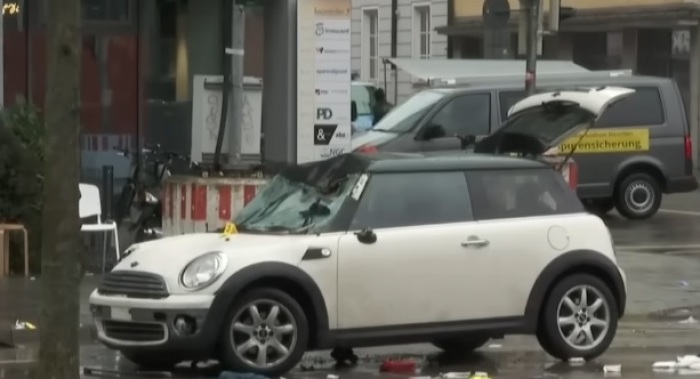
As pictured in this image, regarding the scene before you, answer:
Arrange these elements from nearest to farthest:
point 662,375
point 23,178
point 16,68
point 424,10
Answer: point 662,375 → point 23,178 → point 16,68 → point 424,10

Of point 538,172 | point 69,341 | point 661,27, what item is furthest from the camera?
point 661,27

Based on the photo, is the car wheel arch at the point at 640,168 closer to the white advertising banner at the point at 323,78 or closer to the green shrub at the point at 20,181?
the white advertising banner at the point at 323,78

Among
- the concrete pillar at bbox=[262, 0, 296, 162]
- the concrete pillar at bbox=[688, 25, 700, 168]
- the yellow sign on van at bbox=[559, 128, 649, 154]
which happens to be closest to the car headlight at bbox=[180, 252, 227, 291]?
the concrete pillar at bbox=[262, 0, 296, 162]

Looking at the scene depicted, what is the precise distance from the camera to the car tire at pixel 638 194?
24.6 m

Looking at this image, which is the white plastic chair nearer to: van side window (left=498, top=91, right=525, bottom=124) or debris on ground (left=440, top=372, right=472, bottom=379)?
debris on ground (left=440, top=372, right=472, bottom=379)

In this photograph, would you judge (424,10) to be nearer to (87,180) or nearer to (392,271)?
(87,180)

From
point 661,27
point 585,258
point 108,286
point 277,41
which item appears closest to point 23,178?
point 277,41

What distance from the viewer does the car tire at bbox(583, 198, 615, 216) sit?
25.2 m

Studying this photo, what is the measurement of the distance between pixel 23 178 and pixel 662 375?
25.2ft

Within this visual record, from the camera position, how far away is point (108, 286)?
444 inches

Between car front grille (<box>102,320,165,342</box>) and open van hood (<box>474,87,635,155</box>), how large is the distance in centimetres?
401

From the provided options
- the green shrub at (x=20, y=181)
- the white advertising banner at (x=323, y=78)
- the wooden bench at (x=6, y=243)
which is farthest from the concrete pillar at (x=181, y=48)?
the wooden bench at (x=6, y=243)

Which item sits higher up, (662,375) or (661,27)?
(661,27)

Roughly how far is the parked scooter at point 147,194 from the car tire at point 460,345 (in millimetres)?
6152
